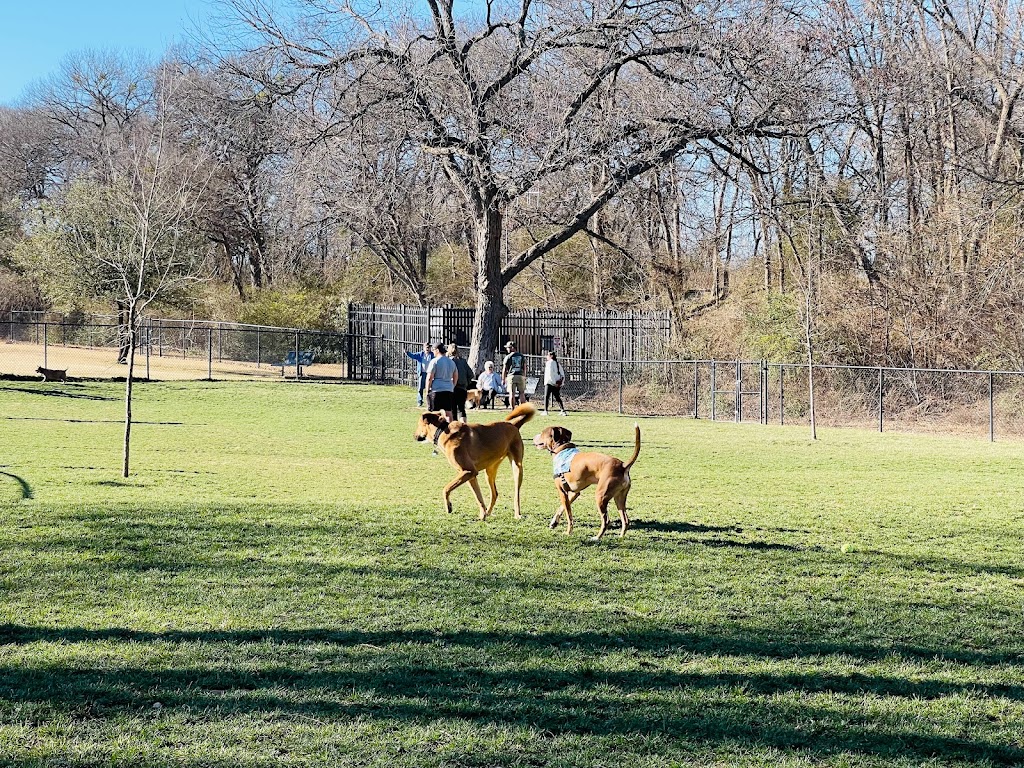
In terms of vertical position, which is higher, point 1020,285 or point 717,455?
point 1020,285

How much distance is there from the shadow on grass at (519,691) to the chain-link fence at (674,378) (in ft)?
57.9

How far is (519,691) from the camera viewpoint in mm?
5617

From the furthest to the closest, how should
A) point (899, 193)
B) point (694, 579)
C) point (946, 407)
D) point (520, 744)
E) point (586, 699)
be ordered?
point (899, 193), point (946, 407), point (694, 579), point (586, 699), point (520, 744)

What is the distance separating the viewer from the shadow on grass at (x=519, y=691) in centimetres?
511

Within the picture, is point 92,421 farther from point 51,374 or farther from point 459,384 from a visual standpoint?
point 51,374

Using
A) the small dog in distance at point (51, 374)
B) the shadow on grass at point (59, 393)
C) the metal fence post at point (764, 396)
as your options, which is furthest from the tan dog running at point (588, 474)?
the small dog in distance at point (51, 374)

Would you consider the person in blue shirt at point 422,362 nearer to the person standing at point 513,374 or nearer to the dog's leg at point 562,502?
the person standing at point 513,374

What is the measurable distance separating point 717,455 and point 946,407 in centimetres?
1190

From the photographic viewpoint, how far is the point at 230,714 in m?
5.19

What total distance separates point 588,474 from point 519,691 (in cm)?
433

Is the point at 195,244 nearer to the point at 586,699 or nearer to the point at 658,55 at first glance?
the point at 658,55

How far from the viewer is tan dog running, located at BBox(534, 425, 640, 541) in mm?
9609

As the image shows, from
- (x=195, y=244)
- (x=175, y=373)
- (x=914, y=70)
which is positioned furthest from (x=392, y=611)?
(x=195, y=244)

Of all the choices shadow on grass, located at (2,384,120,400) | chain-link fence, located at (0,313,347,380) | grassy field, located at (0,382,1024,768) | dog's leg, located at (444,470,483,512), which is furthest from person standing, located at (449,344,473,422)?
chain-link fence, located at (0,313,347,380)
